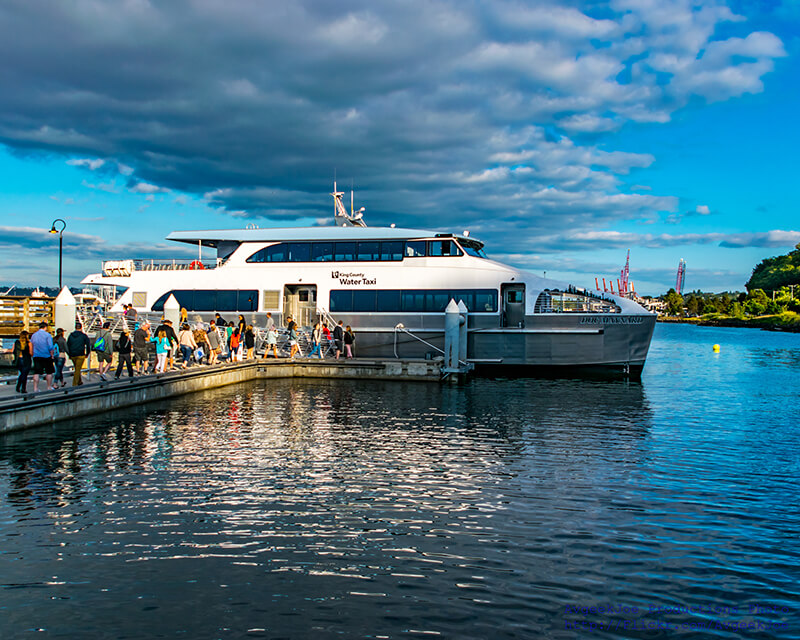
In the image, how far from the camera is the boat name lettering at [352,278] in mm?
28781

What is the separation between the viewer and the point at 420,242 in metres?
28.6

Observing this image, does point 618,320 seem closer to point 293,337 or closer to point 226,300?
point 293,337

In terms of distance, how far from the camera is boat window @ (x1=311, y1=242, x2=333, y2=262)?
2953 cm

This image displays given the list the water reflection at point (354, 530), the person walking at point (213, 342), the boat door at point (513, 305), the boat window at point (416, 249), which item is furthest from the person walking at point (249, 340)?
the water reflection at point (354, 530)

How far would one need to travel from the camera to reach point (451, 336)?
26.2 metres

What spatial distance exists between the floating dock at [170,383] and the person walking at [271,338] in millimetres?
1193

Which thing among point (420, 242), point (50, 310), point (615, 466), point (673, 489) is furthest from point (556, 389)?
point (50, 310)

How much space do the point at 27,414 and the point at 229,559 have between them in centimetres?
978

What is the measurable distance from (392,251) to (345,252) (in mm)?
2388

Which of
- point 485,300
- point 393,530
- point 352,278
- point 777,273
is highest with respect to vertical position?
point 777,273

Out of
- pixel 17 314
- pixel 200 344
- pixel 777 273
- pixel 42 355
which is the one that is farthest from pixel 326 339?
pixel 777 273

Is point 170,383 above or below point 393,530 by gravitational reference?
above

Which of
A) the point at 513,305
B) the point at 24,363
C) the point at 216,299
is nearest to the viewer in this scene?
the point at 24,363

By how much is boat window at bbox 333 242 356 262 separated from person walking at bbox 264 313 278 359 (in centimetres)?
447
